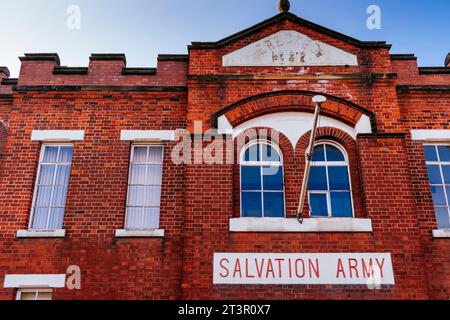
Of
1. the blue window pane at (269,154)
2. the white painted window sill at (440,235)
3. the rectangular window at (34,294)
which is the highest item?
the blue window pane at (269,154)

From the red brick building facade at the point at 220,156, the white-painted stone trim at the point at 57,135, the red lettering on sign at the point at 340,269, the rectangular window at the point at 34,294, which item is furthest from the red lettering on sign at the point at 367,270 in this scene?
the white-painted stone trim at the point at 57,135

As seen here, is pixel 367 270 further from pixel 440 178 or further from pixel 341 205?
pixel 440 178

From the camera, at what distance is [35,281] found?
9.07 meters

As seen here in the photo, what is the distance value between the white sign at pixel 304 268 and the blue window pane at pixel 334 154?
2108 mm

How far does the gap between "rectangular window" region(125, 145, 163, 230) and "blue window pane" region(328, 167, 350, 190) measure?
3.52 metres

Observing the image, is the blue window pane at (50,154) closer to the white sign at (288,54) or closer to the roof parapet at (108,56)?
the roof parapet at (108,56)

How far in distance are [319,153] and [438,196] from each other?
259 centimetres

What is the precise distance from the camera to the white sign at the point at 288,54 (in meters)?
10.6

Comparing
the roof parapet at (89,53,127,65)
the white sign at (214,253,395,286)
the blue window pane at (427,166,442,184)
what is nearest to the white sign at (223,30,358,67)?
the roof parapet at (89,53,127,65)

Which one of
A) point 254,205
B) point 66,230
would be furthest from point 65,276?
point 254,205

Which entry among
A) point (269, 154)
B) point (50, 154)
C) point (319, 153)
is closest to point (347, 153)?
point (319, 153)

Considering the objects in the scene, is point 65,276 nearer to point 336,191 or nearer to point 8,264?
point 8,264

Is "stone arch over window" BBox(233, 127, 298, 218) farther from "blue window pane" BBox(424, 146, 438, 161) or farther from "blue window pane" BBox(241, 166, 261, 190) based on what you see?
"blue window pane" BBox(424, 146, 438, 161)

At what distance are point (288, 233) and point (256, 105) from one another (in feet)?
9.27
